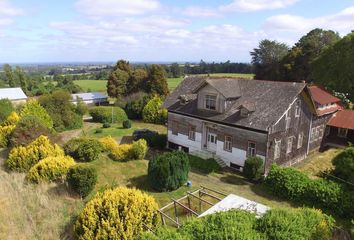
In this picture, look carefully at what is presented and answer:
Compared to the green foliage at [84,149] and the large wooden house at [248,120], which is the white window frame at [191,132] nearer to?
the large wooden house at [248,120]

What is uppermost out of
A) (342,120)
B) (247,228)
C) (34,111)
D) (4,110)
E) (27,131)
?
(247,228)

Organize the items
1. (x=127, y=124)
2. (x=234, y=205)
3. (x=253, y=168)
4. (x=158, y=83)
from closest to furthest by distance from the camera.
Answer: (x=234, y=205), (x=253, y=168), (x=127, y=124), (x=158, y=83)

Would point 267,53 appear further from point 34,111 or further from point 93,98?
point 34,111

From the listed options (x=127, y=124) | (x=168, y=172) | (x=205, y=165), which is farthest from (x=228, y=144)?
(x=127, y=124)

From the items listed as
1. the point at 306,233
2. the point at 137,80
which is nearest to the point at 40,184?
the point at 306,233

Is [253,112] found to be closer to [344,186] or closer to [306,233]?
[344,186]

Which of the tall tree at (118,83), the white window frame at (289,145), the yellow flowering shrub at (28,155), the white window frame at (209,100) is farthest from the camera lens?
the tall tree at (118,83)

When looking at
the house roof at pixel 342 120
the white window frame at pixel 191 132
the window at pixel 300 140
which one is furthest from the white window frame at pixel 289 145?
the white window frame at pixel 191 132

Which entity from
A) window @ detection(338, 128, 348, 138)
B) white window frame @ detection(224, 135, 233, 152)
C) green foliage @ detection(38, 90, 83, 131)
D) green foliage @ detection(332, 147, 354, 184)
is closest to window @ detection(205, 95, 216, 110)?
white window frame @ detection(224, 135, 233, 152)

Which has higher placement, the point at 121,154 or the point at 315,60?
the point at 315,60
